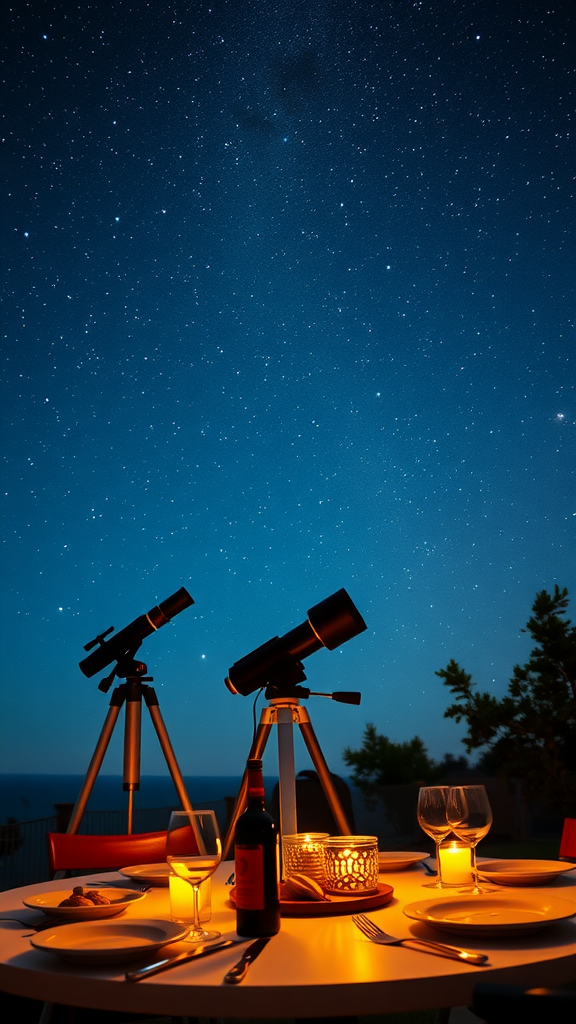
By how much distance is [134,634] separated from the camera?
316cm

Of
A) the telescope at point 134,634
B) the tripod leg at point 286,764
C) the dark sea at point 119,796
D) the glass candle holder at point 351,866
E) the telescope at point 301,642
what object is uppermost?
the telescope at point 134,634

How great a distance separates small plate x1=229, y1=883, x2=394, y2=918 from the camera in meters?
1.16

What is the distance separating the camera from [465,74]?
188 inches

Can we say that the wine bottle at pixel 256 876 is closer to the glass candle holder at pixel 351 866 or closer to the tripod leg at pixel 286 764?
the glass candle holder at pixel 351 866

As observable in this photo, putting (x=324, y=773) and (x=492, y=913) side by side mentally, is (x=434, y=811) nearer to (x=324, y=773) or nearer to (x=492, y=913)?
(x=492, y=913)

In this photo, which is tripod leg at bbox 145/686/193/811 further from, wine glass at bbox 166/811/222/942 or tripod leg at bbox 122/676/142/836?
wine glass at bbox 166/811/222/942

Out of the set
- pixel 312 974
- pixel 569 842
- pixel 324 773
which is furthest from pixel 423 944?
pixel 569 842

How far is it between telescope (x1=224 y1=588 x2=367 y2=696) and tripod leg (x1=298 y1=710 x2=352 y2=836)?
0.13m

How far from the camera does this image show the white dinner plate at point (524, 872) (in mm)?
1373

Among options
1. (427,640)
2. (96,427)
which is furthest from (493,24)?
(427,640)

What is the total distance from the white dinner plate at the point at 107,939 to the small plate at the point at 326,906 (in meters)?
0.21

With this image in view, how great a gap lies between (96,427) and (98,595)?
156cm

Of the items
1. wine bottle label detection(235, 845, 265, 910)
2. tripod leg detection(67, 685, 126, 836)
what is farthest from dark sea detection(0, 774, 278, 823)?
wine bottle label detection(235, 845, 265, 910)

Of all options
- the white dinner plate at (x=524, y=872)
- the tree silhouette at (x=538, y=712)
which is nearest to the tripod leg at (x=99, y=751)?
the tree silhouette at (x=538, y=712)
